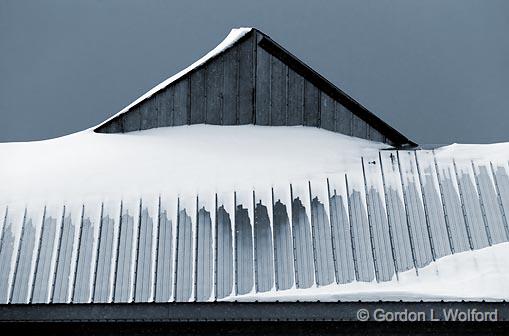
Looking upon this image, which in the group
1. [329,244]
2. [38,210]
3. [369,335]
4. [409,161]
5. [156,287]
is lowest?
[369,335]

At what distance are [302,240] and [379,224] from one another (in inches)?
51.3

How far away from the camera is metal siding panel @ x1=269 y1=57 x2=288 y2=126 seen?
16.7 metres

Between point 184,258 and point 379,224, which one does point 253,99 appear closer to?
point 379,224

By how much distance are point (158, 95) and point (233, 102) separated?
1.50m

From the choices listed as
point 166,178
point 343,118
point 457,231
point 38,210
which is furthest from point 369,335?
point 343,118

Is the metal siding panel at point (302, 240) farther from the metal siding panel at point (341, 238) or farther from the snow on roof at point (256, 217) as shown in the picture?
the metal siding panel at point (341, 238)

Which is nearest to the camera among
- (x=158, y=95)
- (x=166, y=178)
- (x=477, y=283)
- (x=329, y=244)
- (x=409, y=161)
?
(x=477, y=283)

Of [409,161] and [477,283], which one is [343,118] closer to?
[409,161]

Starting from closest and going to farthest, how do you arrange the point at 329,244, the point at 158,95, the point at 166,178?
the point at 329,244
the point at 166,178
the point at 158,95

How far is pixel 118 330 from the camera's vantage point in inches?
436

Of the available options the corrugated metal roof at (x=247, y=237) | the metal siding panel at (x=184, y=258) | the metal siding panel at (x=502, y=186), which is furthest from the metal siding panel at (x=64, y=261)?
the metal siding panel at (x=502, y=186)

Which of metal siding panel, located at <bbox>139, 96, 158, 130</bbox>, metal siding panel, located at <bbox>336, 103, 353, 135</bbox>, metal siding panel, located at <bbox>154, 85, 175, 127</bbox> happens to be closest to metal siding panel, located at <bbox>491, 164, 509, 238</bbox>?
metal siding panel, located at <bbox>336, 103, 353, 135</bbox>

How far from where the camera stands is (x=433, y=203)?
13.4 meters

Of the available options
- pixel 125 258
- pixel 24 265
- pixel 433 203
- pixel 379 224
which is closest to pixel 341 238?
pixel 379 224
